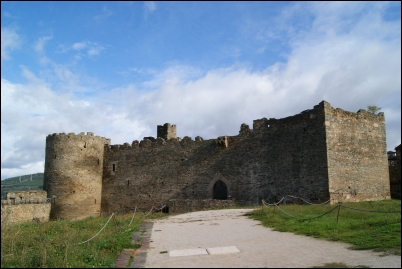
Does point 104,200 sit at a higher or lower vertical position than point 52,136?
lower

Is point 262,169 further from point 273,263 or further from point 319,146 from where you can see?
point 273,263

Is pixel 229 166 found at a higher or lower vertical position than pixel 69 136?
lower

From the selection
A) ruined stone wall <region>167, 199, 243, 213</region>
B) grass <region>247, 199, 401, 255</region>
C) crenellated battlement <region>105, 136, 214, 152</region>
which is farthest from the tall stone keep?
grass <region>247, 199, 401, 255</region>

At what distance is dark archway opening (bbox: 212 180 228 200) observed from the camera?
76.1ft

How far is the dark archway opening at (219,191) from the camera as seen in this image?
76.1 ft

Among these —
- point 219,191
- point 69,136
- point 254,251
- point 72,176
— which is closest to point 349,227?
point 254,251

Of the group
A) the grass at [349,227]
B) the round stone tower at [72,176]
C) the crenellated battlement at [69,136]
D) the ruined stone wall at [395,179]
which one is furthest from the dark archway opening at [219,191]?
the crenellated battlement at [69,136]

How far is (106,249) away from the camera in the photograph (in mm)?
8680

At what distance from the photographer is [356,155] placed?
1922 cm

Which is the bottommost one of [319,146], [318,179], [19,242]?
[19,242]

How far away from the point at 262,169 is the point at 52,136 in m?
15.8

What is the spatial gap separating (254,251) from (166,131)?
20946 millimetres

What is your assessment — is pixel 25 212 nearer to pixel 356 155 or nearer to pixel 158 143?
pixel 158 143

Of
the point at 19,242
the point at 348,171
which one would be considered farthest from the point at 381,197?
the point at 19,242
